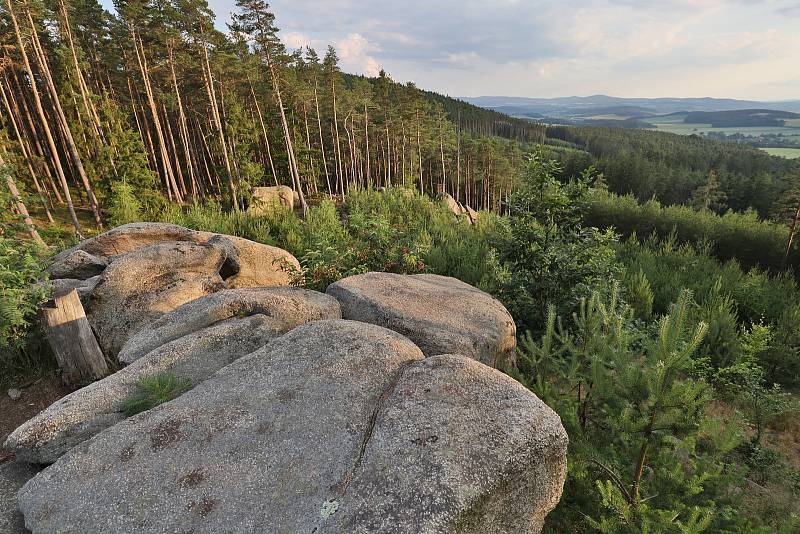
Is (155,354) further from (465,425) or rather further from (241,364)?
(465,425)

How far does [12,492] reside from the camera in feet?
10.8

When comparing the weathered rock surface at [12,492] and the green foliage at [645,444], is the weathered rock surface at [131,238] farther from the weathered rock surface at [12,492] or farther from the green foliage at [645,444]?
the green foliage at [645,444]

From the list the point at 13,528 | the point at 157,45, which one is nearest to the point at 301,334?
the point at 13,528

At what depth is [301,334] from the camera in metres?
4.41

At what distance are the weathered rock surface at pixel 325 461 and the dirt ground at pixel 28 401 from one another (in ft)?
12.6

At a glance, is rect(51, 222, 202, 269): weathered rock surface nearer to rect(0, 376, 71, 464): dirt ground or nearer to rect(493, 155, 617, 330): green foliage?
rect(0, 376, 71, 464): dirt ground

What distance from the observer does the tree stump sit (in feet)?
20.1

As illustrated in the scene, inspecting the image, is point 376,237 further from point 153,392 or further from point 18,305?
point 18,305

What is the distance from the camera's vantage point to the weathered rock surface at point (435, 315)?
514 cm

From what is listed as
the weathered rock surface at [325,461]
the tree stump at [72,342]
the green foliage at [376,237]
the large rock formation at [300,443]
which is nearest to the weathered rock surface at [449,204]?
the green foliage at [376,237]

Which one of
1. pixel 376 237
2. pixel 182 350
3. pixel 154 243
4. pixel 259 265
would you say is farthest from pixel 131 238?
pixel 182 350

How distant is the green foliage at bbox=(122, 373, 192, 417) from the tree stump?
3155mm

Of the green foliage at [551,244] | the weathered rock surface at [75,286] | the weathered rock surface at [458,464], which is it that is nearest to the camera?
the weathered rock surface at [458,464]

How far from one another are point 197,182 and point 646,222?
37.0 meters
